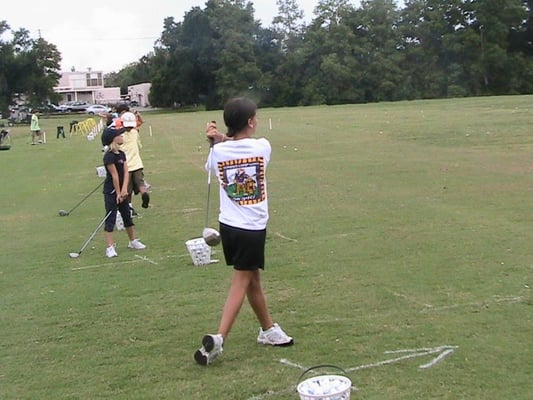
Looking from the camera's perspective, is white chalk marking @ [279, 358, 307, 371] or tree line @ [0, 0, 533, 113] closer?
white chalk marking @ [279, 358, 307, 371]

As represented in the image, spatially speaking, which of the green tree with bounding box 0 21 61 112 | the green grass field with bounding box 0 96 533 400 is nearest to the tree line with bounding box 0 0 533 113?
the green tree with bounding box 0 21 61 112

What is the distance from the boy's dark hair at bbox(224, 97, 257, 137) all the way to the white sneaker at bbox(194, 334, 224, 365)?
144 cm

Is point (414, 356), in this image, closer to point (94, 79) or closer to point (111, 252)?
point (111, 252)

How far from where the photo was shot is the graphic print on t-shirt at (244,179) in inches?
201

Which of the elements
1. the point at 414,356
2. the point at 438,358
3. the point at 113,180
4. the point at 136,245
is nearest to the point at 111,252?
the point at 136,245

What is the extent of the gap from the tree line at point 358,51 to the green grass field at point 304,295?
223ft

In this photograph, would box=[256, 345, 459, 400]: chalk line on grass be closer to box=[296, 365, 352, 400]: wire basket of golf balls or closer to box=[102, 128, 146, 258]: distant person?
box=[296, 365, 352, 400]: wire basket of golf balls

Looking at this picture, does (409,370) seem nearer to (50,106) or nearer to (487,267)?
(487,267)

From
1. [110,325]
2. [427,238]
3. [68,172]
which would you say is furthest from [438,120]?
[110,325]

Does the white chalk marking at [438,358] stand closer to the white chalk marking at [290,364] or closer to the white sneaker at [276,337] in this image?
the white chalk marking at [290,364]

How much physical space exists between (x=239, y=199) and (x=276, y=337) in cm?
108

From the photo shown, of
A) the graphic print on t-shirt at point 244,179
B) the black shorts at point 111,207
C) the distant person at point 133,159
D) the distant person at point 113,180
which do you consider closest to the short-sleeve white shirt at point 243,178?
the graphic print on t-shirt at point 244,179

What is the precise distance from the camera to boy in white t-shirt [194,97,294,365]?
5.09 m

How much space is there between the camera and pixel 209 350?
5059 millimetres
